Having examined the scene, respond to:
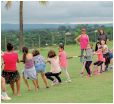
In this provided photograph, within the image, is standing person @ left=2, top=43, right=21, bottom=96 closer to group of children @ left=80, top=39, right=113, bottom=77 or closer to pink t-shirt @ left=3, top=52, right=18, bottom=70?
pink t-shirt @ left=3, top=52, right=18, bottom=70

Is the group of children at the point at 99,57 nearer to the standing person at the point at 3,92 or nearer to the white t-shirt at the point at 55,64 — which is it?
the white t-shirt at the point at 55,64

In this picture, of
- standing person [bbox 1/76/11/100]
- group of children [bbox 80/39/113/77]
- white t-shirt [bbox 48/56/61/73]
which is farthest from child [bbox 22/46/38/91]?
group of children [bbox 80/39/113/77]

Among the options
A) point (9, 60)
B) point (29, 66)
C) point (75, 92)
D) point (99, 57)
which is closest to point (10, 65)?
point (9, 60)

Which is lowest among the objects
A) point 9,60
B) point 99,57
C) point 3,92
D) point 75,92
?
point 75,92

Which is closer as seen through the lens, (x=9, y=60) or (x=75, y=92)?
(x=9, y=60)

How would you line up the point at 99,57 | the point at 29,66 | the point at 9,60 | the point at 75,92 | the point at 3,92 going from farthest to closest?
the point at 99,57 < the point at 29,66 < the point at 75,92 < the point at 9,60 < the point at 3,92

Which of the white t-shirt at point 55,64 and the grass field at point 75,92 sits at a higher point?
the white t-shirt at point 55,64

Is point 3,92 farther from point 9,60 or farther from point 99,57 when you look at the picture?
point 99,57

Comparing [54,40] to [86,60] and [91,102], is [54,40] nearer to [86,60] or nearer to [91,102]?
[86,60]

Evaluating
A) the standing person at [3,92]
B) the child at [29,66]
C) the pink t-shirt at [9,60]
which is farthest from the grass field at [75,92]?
the pink t-shirt at [9,60]

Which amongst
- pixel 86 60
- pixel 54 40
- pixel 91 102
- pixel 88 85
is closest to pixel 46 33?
pixel 54 40

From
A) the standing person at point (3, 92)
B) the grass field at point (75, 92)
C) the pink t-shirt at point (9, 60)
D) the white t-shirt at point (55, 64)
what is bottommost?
the grass field at point (75, 92)

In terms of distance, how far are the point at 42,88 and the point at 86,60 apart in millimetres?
2425

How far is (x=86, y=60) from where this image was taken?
8.43m
